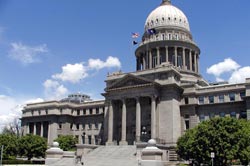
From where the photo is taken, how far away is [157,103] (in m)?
81.9

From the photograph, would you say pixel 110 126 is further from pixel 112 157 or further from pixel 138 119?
pixel 112 157

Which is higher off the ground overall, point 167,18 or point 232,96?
point 167,18

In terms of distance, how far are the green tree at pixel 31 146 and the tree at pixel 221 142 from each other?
39.2 meters

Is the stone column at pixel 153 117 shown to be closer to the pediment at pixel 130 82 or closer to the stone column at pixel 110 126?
the pediment at pixel 130 82

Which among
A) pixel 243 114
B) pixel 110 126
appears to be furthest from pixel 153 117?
pixel 243 114

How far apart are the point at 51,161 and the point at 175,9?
73625 millimetres

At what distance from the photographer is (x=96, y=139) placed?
100250mm

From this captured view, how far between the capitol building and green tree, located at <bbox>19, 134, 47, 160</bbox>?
15.8 meters

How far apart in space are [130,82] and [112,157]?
72.8 feet

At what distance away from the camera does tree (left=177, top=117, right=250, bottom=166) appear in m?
54.6

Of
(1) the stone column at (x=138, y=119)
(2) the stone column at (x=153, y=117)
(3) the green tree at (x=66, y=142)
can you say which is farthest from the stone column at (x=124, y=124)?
(3) the green tree at (x=66, y=142)

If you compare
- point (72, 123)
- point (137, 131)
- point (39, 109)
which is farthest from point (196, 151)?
point (39, 109)

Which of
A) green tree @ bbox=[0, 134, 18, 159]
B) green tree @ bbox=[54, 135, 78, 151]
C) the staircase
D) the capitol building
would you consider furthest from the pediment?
green tree @ bbox=[0, 134, 18, 159]

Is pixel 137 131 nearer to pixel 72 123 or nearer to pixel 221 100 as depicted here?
pixel 221 100
